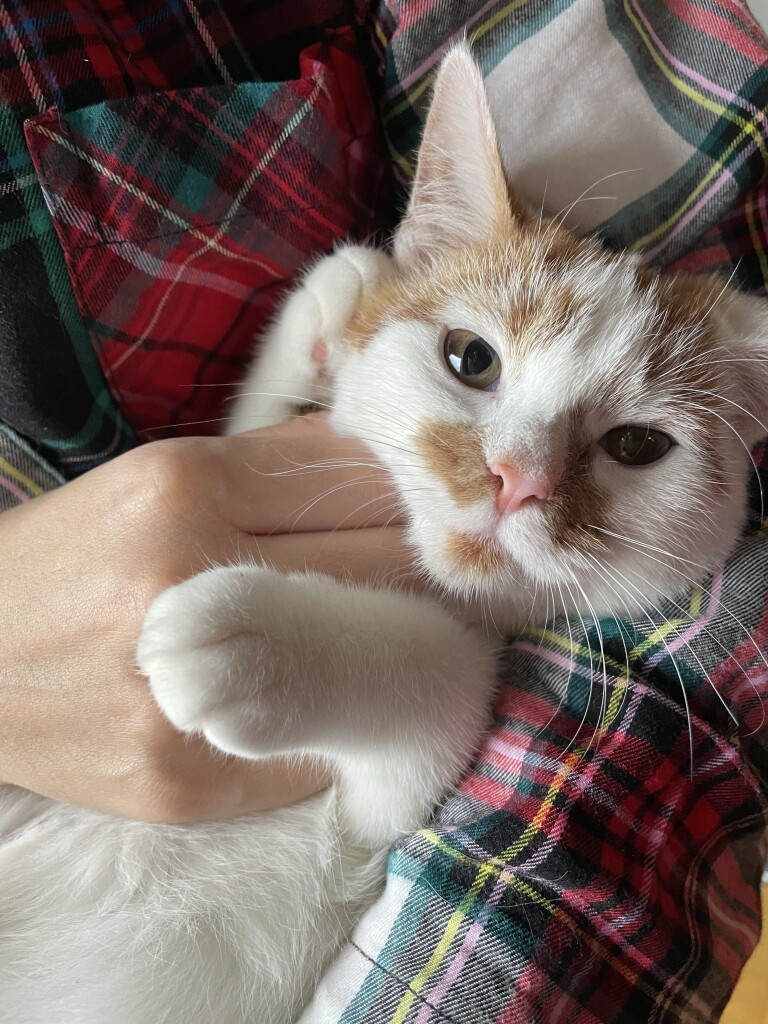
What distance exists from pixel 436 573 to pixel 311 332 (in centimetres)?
46

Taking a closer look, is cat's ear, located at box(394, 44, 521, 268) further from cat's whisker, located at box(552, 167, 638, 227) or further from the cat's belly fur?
the cat's belly fur

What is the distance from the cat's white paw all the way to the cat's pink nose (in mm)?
288

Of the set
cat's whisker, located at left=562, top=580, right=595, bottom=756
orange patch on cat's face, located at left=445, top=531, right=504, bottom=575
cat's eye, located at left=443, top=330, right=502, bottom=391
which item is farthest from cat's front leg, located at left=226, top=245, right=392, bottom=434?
cat's whisker, located at left=562, top=580, right=595, bottom=756

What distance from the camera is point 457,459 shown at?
773mm

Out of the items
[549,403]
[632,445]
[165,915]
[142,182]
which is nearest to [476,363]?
[549,403]

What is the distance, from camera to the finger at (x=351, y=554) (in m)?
0.86

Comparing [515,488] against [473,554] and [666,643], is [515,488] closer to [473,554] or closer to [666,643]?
[473,554]

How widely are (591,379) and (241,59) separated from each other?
62 centimetres

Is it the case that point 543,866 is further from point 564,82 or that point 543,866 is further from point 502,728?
point 564,82

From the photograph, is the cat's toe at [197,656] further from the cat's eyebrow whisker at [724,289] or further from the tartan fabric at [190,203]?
the cat's eyebrow whisker at [724,289]

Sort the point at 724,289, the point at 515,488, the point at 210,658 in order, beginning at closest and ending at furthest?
the point at 210,658 < the point at 515,488 < the point at 724,289

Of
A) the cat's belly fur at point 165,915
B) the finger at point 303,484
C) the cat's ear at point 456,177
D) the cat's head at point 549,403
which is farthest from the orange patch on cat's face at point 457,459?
the cat's belly fur at point 165,915

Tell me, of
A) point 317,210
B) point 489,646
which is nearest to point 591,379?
point 489,646

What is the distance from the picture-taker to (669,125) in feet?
3.04
